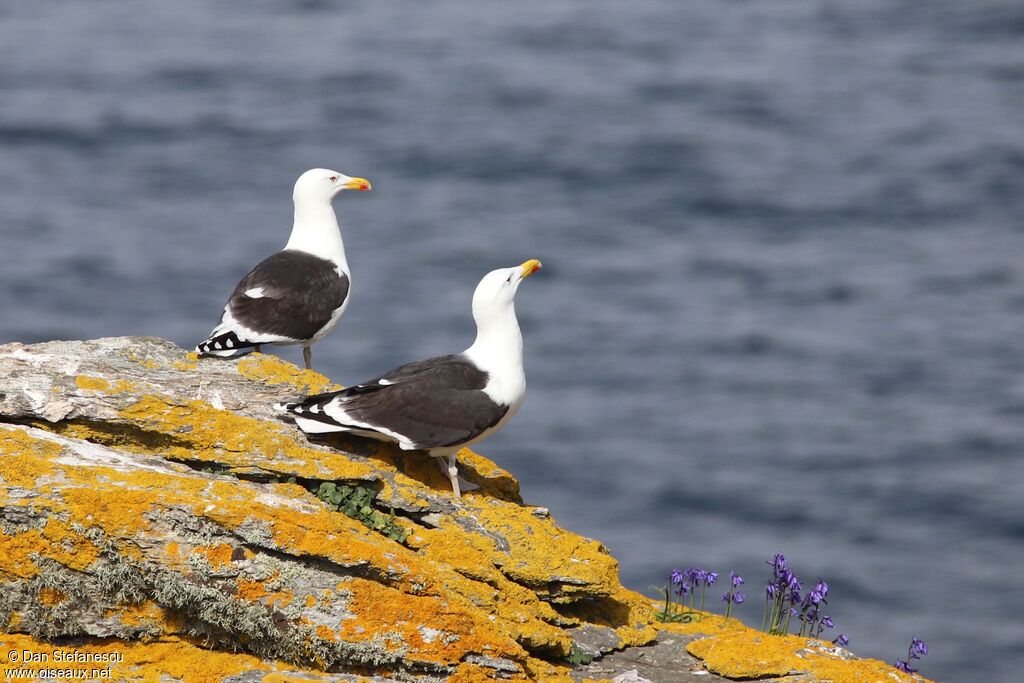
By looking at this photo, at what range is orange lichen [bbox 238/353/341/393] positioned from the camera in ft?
31.4

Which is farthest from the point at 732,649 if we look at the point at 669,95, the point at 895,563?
the point at 669,95

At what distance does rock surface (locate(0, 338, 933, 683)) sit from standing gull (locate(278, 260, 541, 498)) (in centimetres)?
24

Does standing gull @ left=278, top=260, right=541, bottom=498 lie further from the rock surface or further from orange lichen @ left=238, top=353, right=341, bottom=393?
orange lichen @ left=238, top=353, right=341, bottom=393

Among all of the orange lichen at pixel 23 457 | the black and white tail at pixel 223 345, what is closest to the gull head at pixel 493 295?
the black and white tail at pixel 223 345

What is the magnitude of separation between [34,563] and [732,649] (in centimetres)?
390

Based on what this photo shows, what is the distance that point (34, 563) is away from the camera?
724 centimetres

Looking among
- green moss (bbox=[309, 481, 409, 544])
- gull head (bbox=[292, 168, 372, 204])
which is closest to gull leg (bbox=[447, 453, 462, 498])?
green moss (bbox=[309, 481, 409, 544])

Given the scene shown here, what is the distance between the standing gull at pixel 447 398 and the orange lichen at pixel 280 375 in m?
0.49

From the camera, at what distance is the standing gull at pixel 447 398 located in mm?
8781

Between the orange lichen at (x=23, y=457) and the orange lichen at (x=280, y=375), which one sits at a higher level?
the orange lichen at (x=280, y=375)

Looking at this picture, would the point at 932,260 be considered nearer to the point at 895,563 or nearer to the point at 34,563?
the point at 895,563

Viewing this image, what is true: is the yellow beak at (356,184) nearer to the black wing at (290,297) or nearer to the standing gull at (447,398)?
the black wing at (290,297)

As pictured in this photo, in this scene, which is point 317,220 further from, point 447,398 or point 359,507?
point 359,507

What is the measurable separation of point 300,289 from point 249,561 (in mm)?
4557
